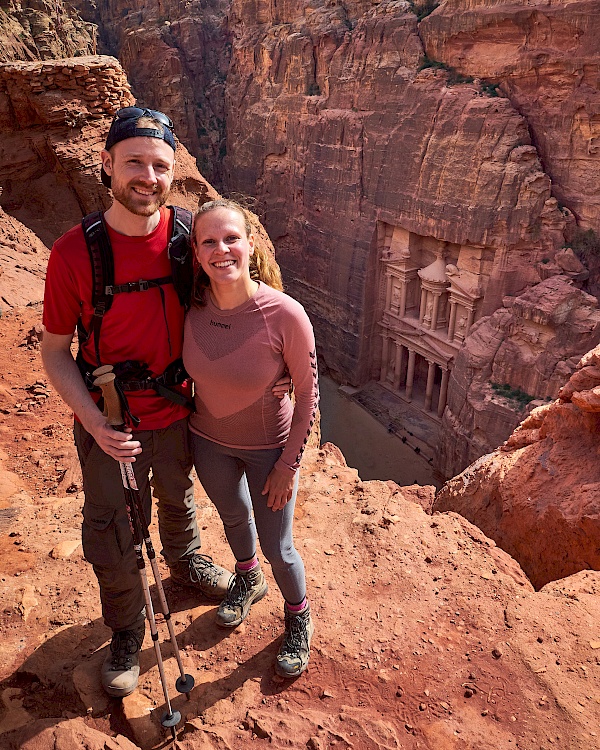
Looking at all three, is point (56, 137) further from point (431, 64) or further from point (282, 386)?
point (431, 64)

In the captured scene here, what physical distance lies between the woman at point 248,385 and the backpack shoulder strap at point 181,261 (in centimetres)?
8

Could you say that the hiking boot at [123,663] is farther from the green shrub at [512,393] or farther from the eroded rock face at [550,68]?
the eroded rock face at [550,68]

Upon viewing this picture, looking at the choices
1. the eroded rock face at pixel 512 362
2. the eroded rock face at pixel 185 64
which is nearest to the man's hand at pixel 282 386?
the eroded rock face at pixel 512 362

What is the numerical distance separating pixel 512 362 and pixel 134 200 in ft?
57.4

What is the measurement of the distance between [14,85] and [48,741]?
477 inches

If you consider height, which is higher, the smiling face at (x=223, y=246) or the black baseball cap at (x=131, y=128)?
the black baseball cap at (x=131, y=128)

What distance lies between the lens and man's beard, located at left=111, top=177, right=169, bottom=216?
2957 mm

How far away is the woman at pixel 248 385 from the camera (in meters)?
3.06

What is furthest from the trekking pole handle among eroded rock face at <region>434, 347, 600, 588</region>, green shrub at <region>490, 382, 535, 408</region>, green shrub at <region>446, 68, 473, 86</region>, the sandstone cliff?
green shrub at <region>446, 68, 473, 86</region>

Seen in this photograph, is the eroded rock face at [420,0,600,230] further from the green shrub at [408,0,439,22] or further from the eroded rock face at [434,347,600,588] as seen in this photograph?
the eroded rock face at [434,347,600,588]

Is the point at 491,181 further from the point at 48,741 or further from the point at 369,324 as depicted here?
the point at 48,741

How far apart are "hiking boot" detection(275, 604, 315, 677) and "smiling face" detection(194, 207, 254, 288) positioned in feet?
6.77

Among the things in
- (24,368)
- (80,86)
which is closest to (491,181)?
(80,86)

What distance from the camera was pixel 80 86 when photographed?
1165 centimetres
